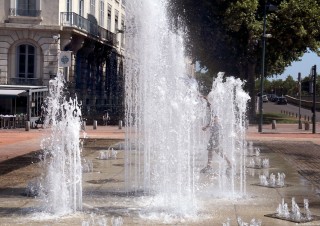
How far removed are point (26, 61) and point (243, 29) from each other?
14155 millimetres

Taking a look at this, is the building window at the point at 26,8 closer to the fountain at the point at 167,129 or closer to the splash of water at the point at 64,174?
the fountain at the point at 167,129

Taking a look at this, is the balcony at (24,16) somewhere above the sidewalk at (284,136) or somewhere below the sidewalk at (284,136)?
above

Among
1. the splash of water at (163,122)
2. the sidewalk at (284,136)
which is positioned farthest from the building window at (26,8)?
the splash of water at (163,122)

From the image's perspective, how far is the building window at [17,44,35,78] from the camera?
117 feet

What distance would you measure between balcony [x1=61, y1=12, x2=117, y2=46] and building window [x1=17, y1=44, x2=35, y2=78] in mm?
2644

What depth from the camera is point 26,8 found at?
35125mm

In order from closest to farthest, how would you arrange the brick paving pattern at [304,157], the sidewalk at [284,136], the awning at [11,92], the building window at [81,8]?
the brick paving pattern at [304,157] < the sidewalk at [284,136] < the awning at [11,92] < the building window at [81,8]

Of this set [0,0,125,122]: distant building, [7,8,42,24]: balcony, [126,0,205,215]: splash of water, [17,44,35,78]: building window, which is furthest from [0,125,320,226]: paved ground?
[7,8,42,24]: balcony

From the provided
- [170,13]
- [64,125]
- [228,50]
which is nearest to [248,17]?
[228,50]

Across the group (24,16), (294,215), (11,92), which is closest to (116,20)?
(24,16)

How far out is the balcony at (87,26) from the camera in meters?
35.8

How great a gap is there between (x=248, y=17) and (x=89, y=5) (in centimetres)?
1181

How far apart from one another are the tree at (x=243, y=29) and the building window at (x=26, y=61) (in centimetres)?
982

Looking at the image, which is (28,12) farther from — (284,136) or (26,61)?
(284,136)
